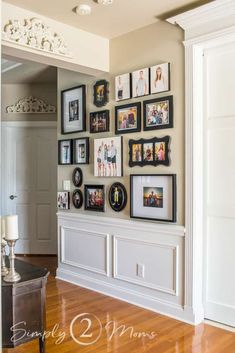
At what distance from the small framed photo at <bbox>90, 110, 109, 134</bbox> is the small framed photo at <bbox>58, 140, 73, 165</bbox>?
1.33ft

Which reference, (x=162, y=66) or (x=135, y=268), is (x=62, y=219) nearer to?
(x=135, y=268)

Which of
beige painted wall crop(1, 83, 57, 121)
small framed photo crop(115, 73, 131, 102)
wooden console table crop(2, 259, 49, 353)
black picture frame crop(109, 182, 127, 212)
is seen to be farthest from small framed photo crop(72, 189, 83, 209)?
beige painted wall crop(1, 83, 57, 121)

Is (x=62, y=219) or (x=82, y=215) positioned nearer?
(x=82, y=215)

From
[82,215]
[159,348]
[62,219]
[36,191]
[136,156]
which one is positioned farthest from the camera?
[36,191]

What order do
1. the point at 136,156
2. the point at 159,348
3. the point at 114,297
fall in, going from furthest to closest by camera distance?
the point at 114,297 → the point at 136,156 → the point at 159,348

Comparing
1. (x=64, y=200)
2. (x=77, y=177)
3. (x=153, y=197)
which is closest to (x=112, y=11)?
(x=153, y=197)

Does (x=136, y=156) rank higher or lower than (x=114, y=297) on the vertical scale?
higher

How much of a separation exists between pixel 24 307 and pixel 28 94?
12.7 ft

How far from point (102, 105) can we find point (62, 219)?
1.46m

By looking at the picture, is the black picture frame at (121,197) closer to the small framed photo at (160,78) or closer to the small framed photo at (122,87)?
the small framed photo at (122,87)

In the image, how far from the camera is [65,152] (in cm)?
409

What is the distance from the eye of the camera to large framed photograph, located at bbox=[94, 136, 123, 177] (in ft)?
11.3

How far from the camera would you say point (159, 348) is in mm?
2459

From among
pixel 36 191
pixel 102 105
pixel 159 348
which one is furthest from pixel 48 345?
pixel 36 191
